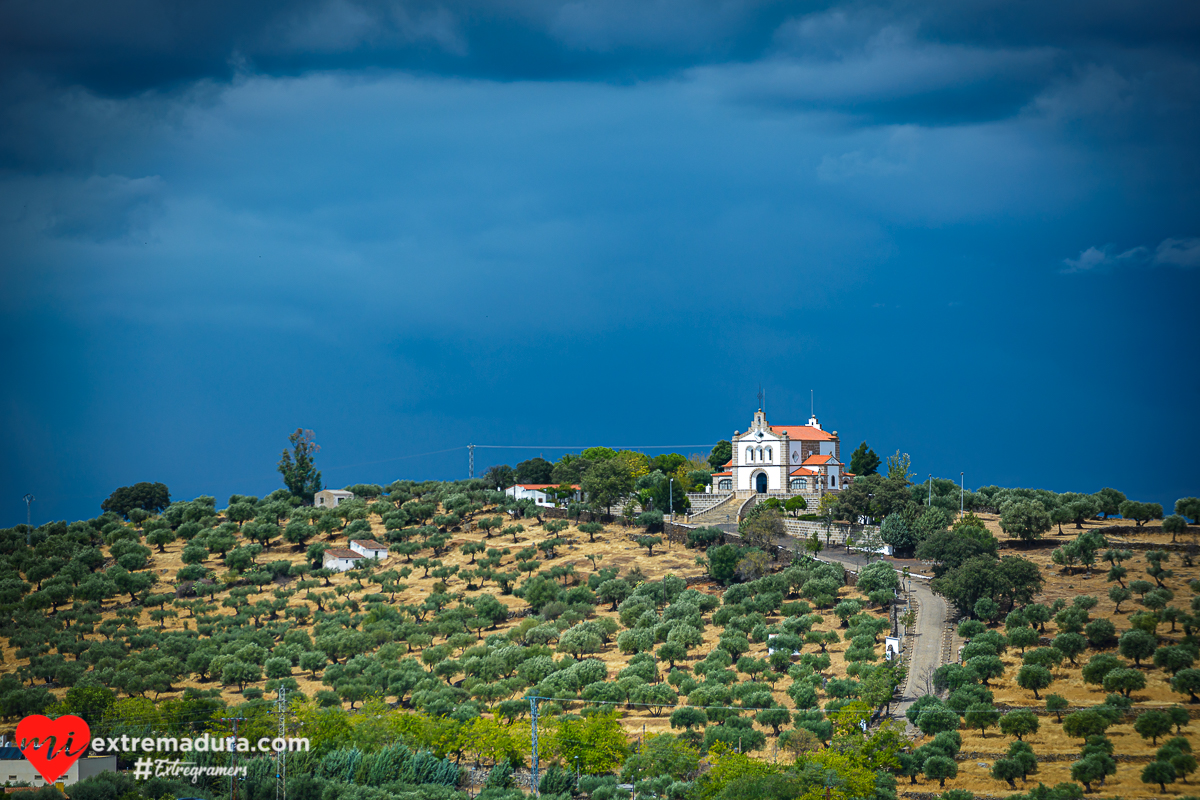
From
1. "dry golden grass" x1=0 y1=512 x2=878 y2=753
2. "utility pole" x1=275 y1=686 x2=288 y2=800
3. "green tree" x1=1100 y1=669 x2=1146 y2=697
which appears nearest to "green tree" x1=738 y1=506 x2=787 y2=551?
"dry golden grass" x1=0 y1=512 x2=878 y2=753

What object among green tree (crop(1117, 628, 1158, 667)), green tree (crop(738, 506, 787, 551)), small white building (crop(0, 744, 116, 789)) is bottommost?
small white building (crop(0, 744, 116, 789))

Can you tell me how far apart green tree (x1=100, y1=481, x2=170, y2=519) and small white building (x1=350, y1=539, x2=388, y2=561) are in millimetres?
31096

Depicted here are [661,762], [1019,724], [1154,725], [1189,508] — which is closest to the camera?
[1154,725]

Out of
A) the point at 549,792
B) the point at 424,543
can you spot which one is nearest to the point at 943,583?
the point at 549,792

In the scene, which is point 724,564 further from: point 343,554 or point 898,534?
point 343,554

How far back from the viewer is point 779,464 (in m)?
84.7

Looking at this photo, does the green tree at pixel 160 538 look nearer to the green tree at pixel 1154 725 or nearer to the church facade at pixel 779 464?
the church facade at pixel 779 464

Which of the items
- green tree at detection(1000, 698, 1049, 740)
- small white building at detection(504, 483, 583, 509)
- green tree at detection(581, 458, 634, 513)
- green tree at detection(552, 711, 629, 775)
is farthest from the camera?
small white building at detection(504, 483, 583, 509)

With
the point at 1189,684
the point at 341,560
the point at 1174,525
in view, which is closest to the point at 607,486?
the point at 341,560

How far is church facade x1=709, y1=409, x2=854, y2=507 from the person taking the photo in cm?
8388

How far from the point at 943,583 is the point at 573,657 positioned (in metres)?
18.7

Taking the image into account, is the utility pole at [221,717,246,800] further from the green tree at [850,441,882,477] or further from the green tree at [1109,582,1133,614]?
the green tree at [850,441,882,477]

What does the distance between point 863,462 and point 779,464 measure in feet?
29.8

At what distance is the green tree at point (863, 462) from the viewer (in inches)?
3452
